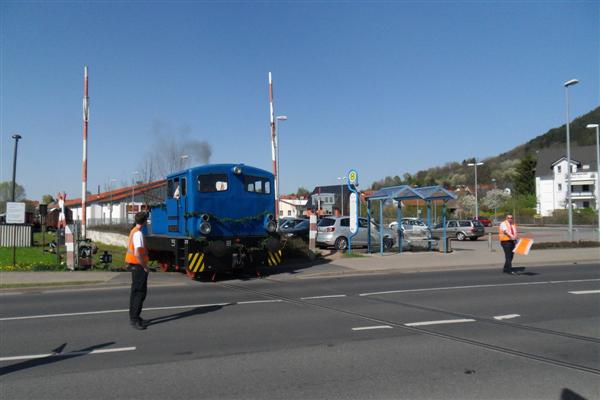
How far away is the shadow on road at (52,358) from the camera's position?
6020 mm

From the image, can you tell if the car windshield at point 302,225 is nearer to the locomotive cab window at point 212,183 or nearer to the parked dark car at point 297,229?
the parked dark car at point 297,229

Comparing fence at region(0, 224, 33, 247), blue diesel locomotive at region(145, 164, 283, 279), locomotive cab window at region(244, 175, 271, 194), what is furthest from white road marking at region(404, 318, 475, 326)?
fence at region(0, 224, 33, 247)

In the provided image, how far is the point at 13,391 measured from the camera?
5.23m

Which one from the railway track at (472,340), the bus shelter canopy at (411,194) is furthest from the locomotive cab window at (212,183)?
the bus shelter canopy at (411,194)

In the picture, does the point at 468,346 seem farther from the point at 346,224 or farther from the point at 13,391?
the point at 346,224

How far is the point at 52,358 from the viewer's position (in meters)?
6.44

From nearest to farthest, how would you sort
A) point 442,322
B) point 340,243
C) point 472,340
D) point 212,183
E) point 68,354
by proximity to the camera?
point 68,354 < point 472,340 < point 442,322 < point 212,183 < point 340,243

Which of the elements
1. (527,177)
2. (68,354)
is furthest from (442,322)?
(527,177)

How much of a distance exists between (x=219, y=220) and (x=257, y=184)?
1855 mm

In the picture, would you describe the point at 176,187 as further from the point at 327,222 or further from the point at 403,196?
the point at 327,222

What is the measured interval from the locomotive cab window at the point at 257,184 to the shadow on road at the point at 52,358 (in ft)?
27.9

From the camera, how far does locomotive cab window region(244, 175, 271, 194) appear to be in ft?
50.0

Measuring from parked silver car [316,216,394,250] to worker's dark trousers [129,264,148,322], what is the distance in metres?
16.6

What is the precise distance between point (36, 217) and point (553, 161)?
75.3 metres
